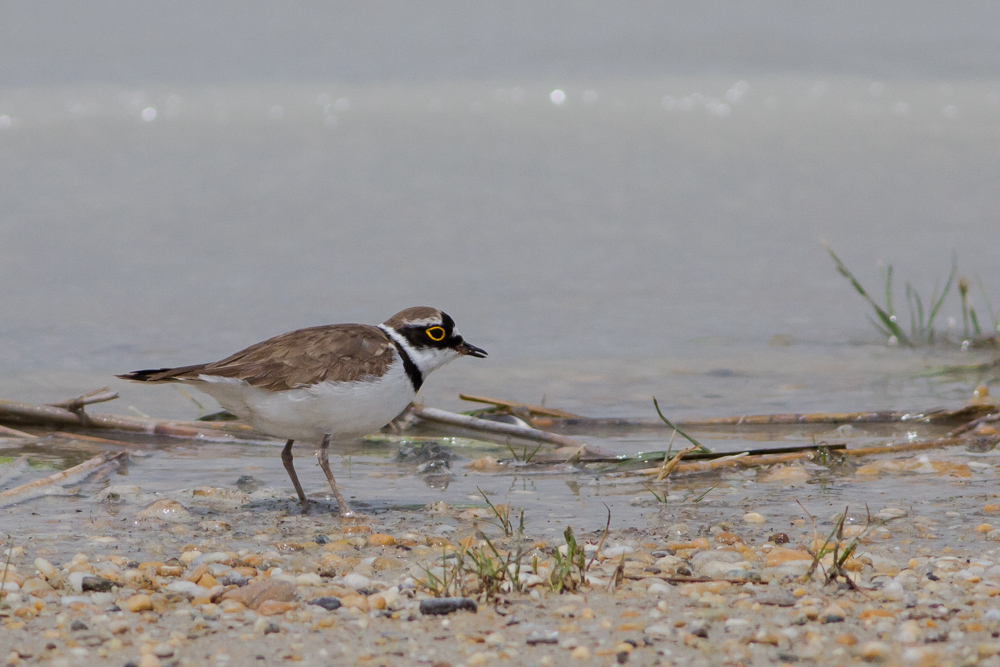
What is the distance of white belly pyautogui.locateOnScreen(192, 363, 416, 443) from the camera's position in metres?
4.55

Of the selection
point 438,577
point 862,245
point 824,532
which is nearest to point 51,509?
point 438,577

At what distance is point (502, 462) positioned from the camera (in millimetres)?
5254

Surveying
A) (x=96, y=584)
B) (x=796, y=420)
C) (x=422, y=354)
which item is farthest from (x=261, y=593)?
(x=796, y=420)

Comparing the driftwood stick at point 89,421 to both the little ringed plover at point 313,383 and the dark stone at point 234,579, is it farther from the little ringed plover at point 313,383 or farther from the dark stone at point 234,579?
the dark stone at point 234,579

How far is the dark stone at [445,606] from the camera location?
10.4ft

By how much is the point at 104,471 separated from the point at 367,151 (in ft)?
24.7

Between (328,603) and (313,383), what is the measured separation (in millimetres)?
1459

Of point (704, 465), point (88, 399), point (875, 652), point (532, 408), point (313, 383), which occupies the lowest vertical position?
point (875, 652)

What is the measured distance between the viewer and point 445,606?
3.17 m

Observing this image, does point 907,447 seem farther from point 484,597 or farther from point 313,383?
point 484,597

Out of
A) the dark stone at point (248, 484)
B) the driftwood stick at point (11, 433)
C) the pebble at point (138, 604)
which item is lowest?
the pebble at point (138, 604)

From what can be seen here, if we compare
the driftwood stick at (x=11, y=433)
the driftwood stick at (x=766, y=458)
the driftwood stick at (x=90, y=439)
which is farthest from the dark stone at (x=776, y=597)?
the driftwood stick at (x=11, y=433)

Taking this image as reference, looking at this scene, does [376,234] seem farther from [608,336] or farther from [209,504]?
[209,504]

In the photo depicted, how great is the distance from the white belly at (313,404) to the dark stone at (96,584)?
1205 millimetres
